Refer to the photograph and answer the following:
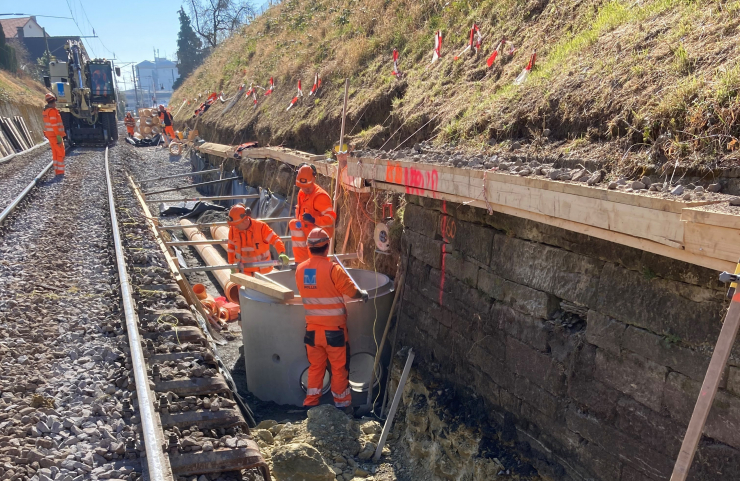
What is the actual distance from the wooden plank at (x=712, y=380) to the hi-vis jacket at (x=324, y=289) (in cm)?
384

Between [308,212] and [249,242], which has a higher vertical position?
[308,212]

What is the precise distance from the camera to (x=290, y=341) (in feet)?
21.7

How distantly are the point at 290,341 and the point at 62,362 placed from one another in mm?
2326

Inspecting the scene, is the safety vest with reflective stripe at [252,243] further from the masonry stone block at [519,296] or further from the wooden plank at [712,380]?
the wooden plank at [712,380]

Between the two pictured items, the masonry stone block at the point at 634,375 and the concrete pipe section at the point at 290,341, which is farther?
the concrete pipe section at the point at 290,341

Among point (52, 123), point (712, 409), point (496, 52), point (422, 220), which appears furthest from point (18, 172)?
point (712, 409)

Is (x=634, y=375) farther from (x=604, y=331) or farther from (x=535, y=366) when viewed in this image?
(x=535, y=366)

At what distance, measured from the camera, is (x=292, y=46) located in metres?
21.8

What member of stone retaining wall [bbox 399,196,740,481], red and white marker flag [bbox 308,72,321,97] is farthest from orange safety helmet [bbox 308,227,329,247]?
red and white marker flag [bbox 308,72,321,97]

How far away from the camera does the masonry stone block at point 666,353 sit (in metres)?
3.15

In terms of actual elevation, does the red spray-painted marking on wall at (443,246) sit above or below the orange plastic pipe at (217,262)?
above

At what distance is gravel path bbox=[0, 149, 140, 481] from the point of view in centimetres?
374

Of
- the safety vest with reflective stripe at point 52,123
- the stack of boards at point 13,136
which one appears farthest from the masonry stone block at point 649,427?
the stack of boards at point 13,136

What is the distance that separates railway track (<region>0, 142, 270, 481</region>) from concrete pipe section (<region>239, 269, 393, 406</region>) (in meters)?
0.64
